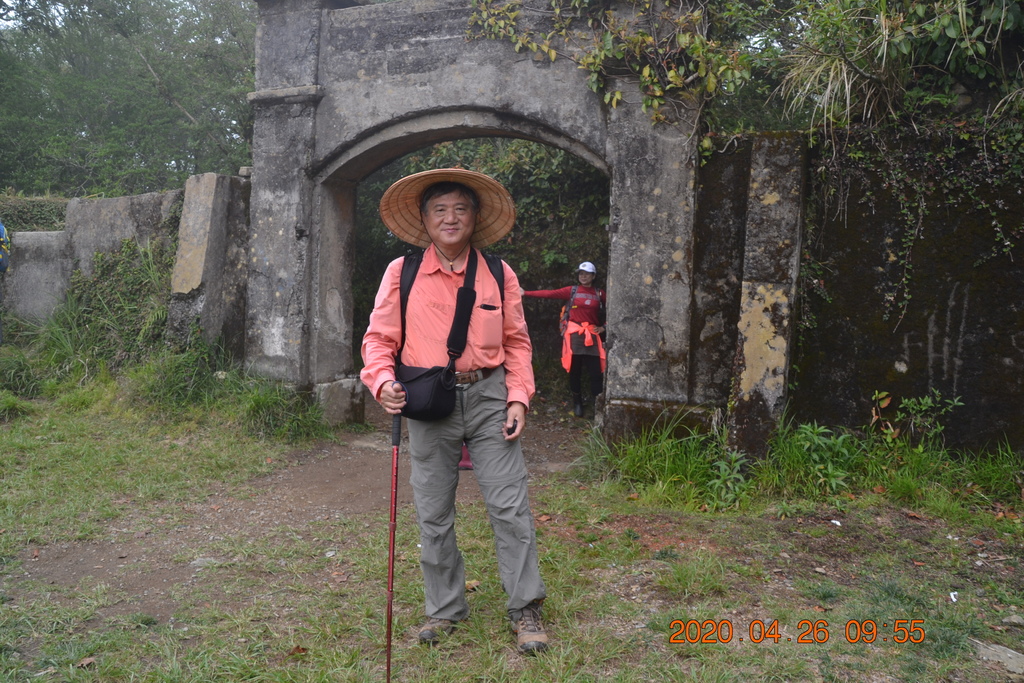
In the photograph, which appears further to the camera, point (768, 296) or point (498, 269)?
point (768, 296)

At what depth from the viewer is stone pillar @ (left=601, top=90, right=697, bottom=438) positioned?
5348mm

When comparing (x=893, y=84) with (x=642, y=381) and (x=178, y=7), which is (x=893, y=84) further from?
(x=178, y=7)

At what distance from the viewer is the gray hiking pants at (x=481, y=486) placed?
2971mm

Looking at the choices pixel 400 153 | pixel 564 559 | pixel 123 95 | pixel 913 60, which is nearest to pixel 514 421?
pixel 564 559

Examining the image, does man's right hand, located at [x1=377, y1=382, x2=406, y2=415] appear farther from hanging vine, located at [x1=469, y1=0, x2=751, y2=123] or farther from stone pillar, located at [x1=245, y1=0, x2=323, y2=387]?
stone pillar, located at [x1=245, y1=0, x2=323, y2=387]

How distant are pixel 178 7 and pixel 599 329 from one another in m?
15.0

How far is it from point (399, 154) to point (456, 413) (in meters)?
4.29

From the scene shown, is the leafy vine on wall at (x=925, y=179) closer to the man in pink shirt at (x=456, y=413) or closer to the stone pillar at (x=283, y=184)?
the man in pink shirt at (x=456, y=413)

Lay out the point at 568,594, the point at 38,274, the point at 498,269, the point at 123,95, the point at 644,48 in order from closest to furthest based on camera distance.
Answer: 1. the point at 498,269
2. the point at 568,594
3. the point at 644,48
4. the point at 38,274
5. the point at 123,95

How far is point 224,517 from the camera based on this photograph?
15.4 ft

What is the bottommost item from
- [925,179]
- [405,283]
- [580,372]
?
[580,372]

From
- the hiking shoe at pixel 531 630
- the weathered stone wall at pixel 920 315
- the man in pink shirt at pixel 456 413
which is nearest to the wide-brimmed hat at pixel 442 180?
the man in pink shirt at pixel 456 413

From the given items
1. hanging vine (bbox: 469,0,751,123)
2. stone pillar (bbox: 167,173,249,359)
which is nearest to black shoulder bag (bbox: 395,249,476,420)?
hanging vine (bbox: 469,0,751,123)
